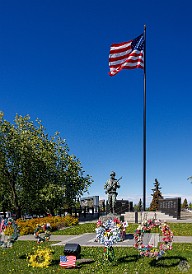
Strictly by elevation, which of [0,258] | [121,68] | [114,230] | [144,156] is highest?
[121,68]

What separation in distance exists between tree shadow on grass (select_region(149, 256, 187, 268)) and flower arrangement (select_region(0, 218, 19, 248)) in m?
5.38

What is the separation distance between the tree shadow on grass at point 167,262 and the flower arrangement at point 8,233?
538 centimetres

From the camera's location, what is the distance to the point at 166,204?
1644 inches

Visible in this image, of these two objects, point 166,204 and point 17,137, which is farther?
point 166,204

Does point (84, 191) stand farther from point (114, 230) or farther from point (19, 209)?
point (114, 230)

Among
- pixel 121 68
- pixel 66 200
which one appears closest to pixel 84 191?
pixel 66 200

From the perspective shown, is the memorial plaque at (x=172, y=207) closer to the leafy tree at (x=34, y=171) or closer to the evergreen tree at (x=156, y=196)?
the leafy tree at (x=34, y=171)

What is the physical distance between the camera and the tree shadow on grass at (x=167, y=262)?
11.9 meters

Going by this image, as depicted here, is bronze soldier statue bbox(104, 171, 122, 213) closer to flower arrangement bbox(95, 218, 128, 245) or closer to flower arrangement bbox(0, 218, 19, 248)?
flower arrangement bbox(0, 218, 19, 248)

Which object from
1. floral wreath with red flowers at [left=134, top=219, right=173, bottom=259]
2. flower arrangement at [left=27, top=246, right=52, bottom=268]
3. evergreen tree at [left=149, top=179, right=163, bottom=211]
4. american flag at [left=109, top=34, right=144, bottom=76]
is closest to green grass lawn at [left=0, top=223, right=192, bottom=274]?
flower arrangement at [left=27, top=246, right=52, bottom=268]

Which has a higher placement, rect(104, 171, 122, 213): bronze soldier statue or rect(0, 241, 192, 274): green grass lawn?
rect(104, 171, 122, 213): bronze soldier statue

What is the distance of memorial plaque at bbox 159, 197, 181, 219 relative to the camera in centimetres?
3759

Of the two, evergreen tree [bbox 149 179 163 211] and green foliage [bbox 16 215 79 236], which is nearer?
green foliage [bbox 16 215 79 236]

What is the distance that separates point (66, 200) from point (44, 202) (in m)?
2.71
